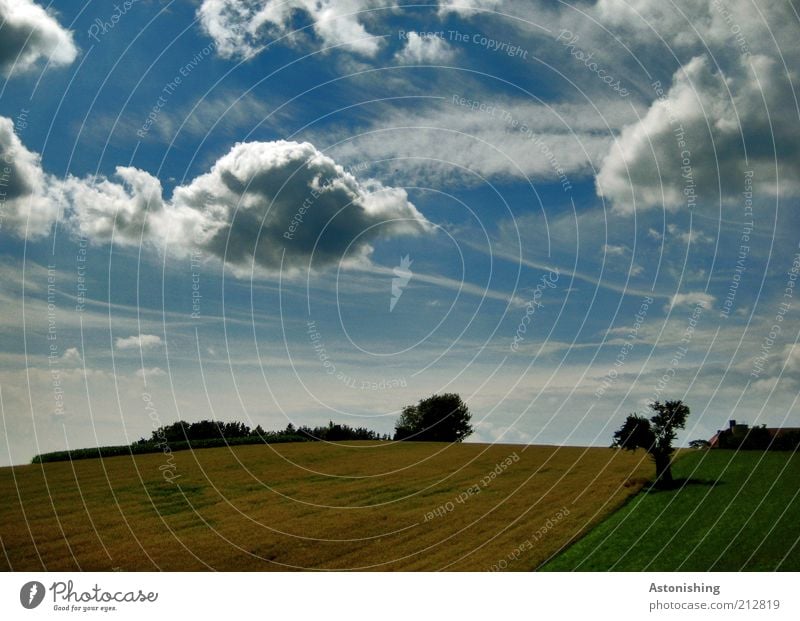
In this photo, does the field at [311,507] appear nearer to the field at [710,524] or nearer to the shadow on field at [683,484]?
the shadow on field at [683,484]

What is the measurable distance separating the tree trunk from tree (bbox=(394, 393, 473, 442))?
20.6ft

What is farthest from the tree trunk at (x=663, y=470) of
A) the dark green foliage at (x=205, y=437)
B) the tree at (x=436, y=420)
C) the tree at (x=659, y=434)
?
the dark green foliage at (x=205, y=437)

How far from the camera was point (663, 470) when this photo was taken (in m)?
22.0

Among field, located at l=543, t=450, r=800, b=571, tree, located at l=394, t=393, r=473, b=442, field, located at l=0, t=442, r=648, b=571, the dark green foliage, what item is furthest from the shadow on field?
the dark green foliage

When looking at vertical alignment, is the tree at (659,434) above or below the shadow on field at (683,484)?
above

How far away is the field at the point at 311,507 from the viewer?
1770 cm

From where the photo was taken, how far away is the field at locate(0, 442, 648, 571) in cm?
1770

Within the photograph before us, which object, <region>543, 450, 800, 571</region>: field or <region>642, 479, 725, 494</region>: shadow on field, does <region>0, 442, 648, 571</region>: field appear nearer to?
<region>642, 479, 725, 494</region>: shadow on field

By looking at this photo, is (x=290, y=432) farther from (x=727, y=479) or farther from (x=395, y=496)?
(x=727, y=479)

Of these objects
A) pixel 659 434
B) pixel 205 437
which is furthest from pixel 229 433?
pixel 659 434

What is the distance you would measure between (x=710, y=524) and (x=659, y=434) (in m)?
3.76

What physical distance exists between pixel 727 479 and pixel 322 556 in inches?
531
